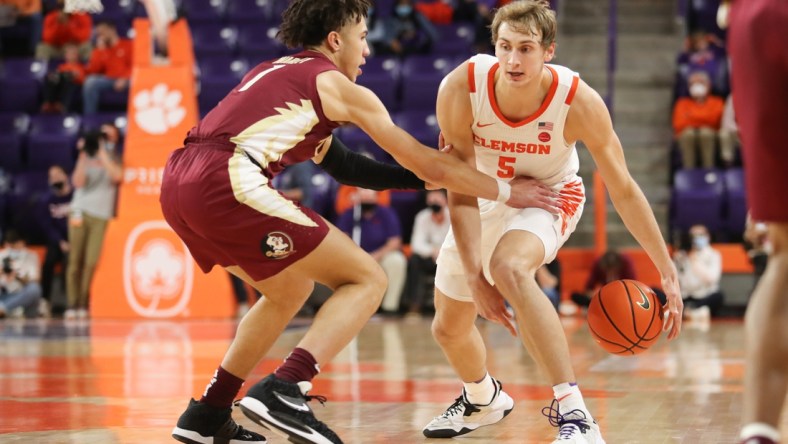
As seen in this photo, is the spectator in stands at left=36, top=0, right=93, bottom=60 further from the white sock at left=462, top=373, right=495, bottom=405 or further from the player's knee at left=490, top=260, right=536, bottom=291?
the player's knee at left=490, top=260, right=536, bottom=291

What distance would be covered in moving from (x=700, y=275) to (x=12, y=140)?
8577 millimetres

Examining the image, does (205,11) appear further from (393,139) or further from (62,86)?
(393,139)

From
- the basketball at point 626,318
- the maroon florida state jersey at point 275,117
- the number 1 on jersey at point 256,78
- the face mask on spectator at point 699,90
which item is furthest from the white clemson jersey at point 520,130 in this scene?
the face mask on spectator at point 699,90

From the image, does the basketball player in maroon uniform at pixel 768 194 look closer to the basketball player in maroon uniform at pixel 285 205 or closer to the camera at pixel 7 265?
the basketball player in maroon uniform at pixel 285 205

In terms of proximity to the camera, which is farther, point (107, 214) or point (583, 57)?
point (583, 57)

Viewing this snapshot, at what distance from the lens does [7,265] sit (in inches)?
502

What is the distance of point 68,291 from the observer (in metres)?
12.8

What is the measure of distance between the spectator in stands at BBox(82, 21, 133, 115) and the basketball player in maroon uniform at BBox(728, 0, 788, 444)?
1229 cm

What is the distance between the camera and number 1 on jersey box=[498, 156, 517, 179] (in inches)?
187

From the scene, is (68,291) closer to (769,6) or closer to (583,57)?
(583,57)

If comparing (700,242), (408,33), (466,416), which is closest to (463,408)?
(466,416)

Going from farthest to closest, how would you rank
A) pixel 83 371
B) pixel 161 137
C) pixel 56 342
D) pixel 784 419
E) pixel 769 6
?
pixel 161 137 < pixel 56 342 < pixel 83 371 < pixel 784 419 < pixel 769 6

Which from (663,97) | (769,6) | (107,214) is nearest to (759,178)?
(769,6)

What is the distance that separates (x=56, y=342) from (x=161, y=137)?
3.25 metres
